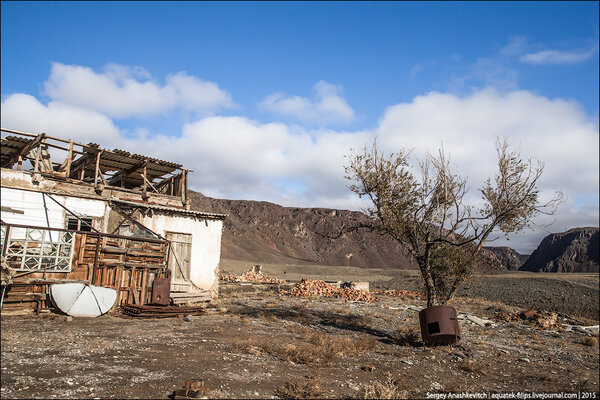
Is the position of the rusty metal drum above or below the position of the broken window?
below

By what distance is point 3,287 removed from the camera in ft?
35.7

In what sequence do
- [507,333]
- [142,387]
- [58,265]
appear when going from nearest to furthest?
[142,387], [58,265], [507,333]

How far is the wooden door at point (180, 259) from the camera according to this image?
675 inches

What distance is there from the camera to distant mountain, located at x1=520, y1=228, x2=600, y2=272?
12519 centimetres

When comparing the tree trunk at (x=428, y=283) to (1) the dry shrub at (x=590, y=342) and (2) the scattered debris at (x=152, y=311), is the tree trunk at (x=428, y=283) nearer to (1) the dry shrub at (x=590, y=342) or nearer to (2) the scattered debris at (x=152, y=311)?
(1) the dry shrub at (x=590, y=342)

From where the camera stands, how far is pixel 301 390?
6.79 m

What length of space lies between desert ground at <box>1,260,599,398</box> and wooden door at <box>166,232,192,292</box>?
2.14m

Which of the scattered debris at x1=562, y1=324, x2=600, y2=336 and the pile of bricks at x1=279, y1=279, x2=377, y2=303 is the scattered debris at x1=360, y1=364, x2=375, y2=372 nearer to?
the scattered debris at x1=562, y1=324, x2=600, y2=336

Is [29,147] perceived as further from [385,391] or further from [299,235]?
[299,235]

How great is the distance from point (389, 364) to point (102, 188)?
40.6 feet

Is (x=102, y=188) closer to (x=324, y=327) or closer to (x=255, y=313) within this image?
(x=255, y=313)

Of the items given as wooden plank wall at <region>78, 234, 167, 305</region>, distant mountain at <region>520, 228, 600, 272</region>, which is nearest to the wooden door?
wooden plank wall at <region>78, 234, 167, 305</region>

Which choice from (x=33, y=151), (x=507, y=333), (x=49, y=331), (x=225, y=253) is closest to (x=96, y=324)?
(x=49, y=331)

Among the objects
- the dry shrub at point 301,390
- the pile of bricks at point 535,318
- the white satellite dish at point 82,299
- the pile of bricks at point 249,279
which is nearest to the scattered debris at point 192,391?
the dry shrub at point 301,390
